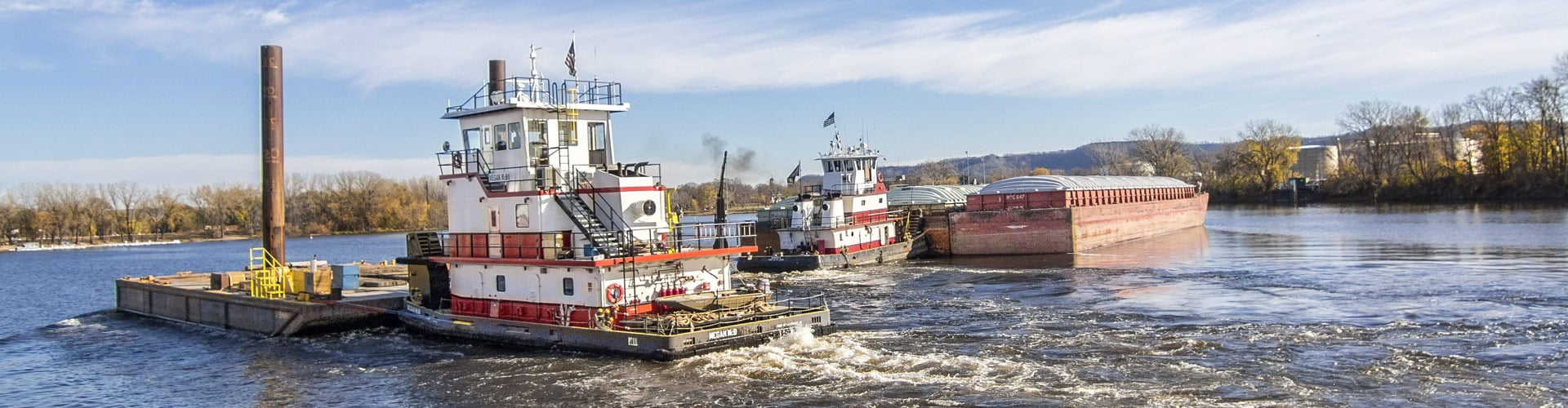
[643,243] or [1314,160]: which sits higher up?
[1314,160]

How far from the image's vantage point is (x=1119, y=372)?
1981 cm

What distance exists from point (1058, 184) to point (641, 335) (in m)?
47.5

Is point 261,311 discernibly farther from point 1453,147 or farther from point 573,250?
point 1453,147

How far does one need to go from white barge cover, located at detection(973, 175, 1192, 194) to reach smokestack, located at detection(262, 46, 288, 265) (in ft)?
120

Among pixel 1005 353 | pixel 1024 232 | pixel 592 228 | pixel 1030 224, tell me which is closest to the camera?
pixel 1005 353

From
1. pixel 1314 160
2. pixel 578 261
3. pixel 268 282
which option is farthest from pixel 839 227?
pixel 1314 160

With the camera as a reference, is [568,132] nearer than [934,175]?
Yes

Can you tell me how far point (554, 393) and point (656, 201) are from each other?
5.78 m

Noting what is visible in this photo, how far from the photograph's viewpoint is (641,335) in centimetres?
2098

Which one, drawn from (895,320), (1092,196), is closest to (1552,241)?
(1092,196)

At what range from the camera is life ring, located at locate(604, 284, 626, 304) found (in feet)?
72.9

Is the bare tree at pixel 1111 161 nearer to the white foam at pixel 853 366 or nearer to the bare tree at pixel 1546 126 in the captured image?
the bare tree at pixel 1546 126

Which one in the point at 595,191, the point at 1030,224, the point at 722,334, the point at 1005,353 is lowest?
the point at 1005,353

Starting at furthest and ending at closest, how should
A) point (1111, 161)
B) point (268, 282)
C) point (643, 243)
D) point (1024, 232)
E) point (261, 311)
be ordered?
1. point (1111, 161)
2. point (1024, 232)
3. point (268, 282)
4. point (261, 311)
5. point (643, 243)
